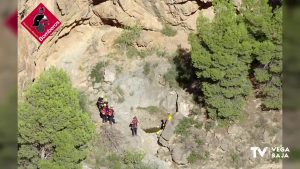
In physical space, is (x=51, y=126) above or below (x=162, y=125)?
above

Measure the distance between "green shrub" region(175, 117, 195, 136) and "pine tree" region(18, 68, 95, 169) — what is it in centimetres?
602

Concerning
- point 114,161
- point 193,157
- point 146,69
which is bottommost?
point 193,157

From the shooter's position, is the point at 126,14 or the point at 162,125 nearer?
the point at 162,125

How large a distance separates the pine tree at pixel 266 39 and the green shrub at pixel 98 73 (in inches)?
367

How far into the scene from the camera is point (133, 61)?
29.2m

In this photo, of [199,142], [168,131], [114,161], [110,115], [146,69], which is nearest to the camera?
[114,161]

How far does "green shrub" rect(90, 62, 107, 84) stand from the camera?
2850 centimetres

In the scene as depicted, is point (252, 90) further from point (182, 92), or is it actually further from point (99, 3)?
point (99, 3)

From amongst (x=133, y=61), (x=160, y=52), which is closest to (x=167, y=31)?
(x=160, y=52)

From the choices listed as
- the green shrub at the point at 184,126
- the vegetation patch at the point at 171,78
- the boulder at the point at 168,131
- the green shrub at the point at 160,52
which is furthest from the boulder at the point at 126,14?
the boulder at the point at 168,131

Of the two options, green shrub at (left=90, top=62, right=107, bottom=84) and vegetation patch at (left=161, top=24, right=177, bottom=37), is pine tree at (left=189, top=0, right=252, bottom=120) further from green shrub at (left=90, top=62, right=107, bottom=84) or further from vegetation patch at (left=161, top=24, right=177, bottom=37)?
green shrub at (left=90, top=62, right=107, bottom=84)

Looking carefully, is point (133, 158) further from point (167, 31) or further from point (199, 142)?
point (167, 31)

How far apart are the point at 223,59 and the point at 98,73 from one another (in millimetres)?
8515

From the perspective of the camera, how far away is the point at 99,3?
28625mm
